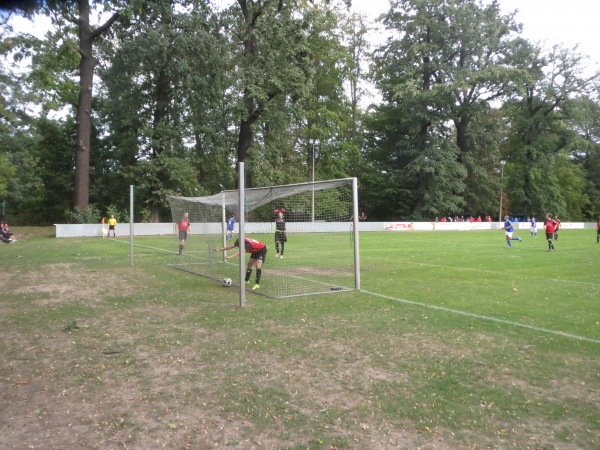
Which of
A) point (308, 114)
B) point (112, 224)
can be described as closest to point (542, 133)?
point (308, 114)

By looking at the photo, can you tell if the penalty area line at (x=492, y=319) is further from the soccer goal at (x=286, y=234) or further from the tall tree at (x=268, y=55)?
the tall tree at (x=268, y=55)

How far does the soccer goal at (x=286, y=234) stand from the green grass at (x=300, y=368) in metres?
2.05

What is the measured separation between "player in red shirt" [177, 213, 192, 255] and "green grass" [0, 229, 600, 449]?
21.2 ft

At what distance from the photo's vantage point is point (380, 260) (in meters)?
17.0

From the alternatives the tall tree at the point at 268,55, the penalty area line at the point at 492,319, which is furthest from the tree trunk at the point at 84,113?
the penalty area line at the point at 492,319

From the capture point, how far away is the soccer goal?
11.5 m

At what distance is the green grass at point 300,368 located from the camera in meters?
3.94

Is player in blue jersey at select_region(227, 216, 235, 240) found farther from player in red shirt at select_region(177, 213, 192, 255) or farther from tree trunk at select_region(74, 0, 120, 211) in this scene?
tree trunk at select_region(74, 0, 120, 211)

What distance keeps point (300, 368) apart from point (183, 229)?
1281 cm

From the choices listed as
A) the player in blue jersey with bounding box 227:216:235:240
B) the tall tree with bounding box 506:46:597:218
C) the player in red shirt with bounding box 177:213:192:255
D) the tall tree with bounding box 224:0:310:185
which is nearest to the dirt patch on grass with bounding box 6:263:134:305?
the player in blue jersey with bounding box 227:216:235:240

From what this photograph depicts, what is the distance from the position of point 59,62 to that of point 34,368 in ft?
47.4

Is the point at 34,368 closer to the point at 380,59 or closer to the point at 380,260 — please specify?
the point at 380,260

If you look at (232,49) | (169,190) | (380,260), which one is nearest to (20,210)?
(169,190)

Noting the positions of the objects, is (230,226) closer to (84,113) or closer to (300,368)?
(300,368)
